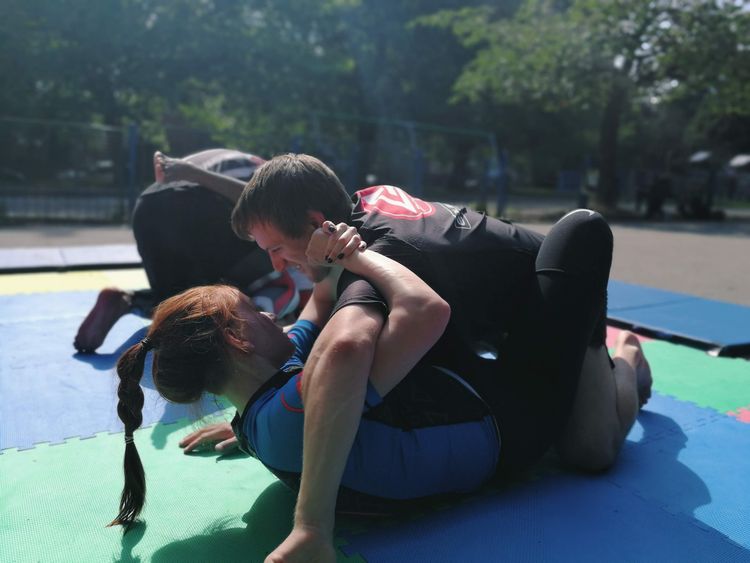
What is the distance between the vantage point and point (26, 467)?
2566 mm

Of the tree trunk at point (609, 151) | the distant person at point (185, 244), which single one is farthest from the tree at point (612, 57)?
the distant person at point (185, 244)

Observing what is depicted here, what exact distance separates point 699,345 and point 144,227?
12.1 feet

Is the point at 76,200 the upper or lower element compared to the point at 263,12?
lower

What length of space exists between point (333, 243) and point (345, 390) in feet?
1.46

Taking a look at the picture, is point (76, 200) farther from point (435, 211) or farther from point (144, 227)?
point (435, 211)

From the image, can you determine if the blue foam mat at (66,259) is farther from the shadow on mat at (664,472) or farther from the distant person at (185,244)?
the shadow on mat at (664,472)

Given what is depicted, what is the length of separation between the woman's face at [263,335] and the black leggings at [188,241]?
218 centimetres

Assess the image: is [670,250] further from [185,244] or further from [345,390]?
[345,390]

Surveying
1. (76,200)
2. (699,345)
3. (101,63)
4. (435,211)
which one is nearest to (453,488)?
(435,211)

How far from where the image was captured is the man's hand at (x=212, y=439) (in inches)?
106

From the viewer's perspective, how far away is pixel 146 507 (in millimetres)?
2283

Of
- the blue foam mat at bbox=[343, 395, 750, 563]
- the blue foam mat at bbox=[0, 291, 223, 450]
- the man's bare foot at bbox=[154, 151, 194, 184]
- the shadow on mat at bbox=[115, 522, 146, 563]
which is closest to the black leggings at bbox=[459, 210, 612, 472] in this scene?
A: the blue foam mat at bbox=[343, 395, 750, 563]

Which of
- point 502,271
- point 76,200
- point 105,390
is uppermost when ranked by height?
point 502,271

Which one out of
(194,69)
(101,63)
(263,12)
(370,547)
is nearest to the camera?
(370,547)
